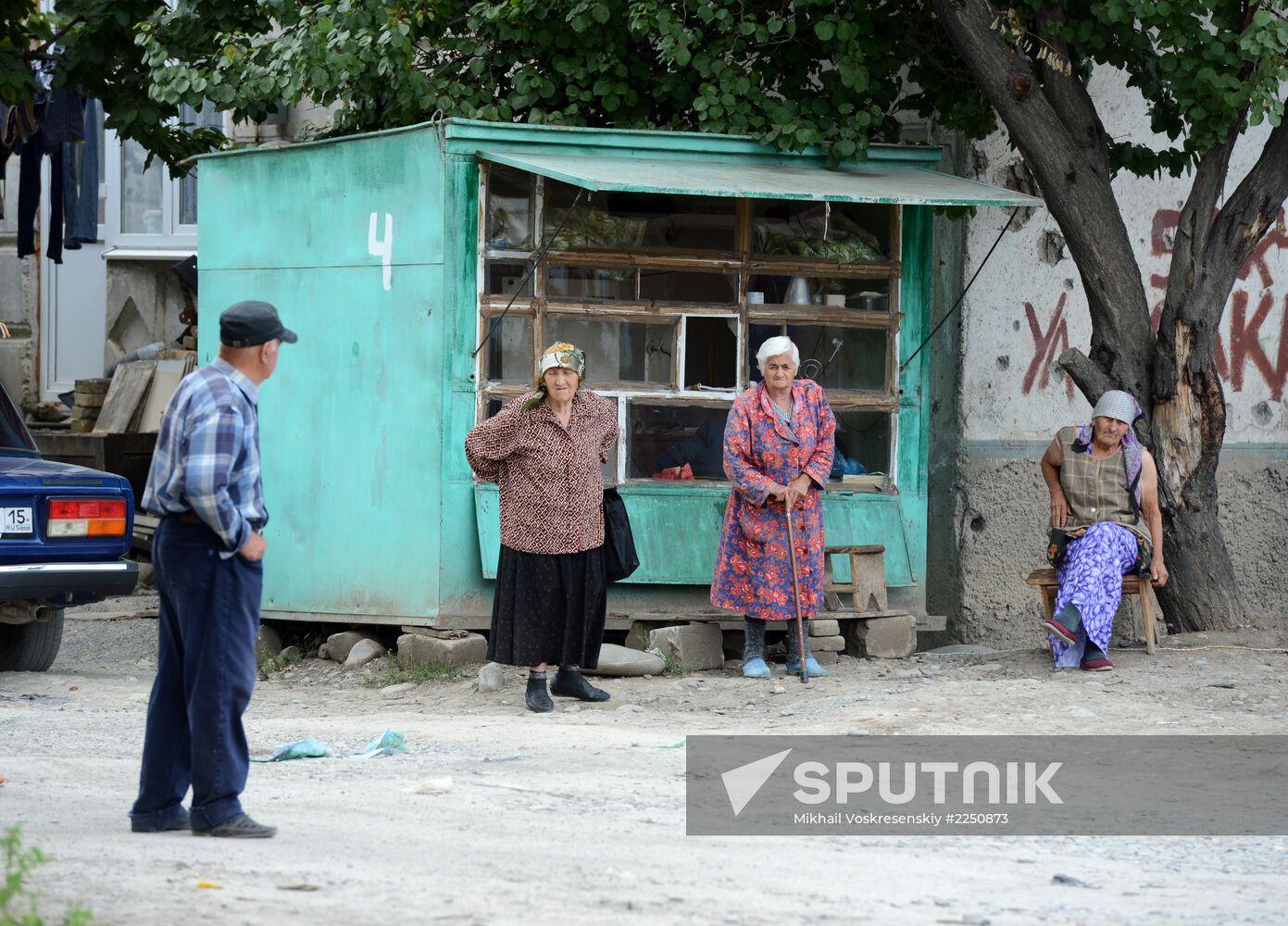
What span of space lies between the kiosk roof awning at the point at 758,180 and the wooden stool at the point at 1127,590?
1.85 meters

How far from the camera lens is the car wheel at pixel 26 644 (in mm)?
8359

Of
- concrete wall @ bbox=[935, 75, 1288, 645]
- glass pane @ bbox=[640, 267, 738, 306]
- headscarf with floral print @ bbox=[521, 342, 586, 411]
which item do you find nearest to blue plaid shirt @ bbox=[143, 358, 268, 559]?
headscarf with floral print @ bbox=[521, 342, 586, 411]

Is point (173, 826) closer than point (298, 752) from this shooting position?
Yes

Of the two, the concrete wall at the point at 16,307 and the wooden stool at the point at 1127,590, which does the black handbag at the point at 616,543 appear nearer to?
the wooden stool at the point at 1127,590

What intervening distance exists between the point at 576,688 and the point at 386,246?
8.45ft

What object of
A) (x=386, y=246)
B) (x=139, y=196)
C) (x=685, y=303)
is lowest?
(x=685, y=303)

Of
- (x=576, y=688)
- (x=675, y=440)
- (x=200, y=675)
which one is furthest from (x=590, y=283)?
(x=200, y=675)

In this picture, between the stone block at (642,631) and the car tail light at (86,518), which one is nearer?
the car tail light at (86,518)

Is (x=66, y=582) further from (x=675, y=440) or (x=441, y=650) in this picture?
(x=675, y=440)

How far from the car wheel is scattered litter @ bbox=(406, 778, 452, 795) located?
3.62 m

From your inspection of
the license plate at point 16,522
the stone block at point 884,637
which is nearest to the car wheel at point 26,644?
the license plate at point 16,522

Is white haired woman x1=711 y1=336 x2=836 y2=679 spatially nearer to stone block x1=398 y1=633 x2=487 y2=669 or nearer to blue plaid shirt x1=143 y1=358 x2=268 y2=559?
stone block x1=398 y1=633 x2=487 y2=669

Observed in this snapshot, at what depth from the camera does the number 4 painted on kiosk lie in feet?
28.0

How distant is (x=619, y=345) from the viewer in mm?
8781
